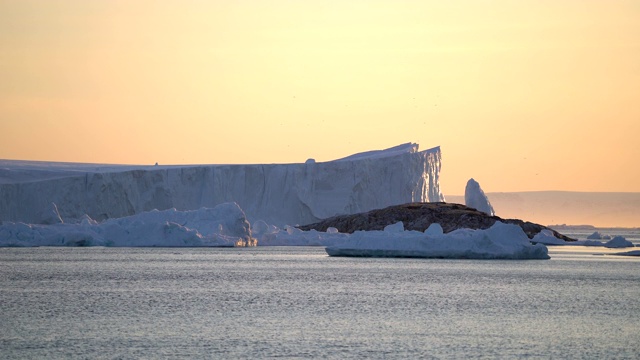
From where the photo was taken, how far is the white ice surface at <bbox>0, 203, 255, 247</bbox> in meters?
42.5

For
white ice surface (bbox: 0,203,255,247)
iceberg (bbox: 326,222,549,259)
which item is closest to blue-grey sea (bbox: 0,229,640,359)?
iceberg (bbox: 326,222,549,259)

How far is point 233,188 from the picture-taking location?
5481cm

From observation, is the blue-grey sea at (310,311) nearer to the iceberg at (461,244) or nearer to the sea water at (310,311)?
the sea water at (310,311)

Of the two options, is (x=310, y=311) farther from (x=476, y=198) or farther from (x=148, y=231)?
(x=476, y=198)

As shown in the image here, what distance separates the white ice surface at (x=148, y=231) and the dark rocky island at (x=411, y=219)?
9.71 meters

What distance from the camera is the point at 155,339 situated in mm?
14938

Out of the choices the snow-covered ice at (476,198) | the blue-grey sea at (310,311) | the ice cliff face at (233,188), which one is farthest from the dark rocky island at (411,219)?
the blue-grey sea at (310,311)

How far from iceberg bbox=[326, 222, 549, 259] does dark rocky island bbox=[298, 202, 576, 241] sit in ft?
44.1

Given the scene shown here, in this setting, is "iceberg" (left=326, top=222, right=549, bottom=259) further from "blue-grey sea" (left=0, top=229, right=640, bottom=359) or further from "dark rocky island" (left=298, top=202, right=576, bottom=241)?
"dark rocky island" (left=298, top=202, right=576, bottom=241)

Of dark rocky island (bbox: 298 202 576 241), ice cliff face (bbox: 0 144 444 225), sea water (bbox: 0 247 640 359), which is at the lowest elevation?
sea water (bbox: 0 247 640 359)

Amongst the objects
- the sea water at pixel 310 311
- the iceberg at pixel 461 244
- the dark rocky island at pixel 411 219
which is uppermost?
the dark rocky island at pixel 411 219

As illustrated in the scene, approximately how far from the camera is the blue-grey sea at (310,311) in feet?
47.0

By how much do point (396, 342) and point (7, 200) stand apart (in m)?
38.2

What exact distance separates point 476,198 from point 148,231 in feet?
→ 87.7
